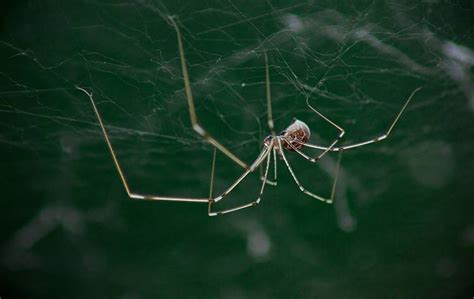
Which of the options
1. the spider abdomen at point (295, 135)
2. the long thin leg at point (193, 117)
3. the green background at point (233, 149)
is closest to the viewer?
the long thin leg at point (193, 117)

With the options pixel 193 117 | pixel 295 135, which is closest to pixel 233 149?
pixel 295 135

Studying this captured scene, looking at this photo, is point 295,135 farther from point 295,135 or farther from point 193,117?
point 193,117

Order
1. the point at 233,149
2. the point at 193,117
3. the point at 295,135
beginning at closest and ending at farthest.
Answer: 1. the point at 193,117
2. the point at 295,135
3. the point at 233,149

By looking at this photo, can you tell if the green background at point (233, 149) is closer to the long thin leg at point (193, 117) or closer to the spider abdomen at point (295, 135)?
the spider abdomen at point (295, 135)

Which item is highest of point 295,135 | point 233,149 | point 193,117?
point 193,117

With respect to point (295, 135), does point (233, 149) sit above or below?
→ below

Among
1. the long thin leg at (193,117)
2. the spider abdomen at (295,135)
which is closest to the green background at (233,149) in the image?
the spider abdomen at (295,135)

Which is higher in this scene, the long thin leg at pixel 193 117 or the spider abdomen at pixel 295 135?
the long thin leg at pixel 193 117

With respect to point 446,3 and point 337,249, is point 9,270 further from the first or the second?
point 446,3

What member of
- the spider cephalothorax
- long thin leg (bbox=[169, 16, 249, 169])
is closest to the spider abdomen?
the spider cephalothorax
